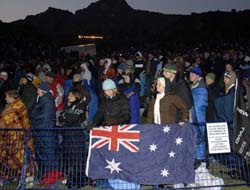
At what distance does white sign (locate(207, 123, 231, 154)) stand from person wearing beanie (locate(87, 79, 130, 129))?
1.43 meters

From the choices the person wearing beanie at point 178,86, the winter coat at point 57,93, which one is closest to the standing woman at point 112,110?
the person wearing beanie at point 178,86

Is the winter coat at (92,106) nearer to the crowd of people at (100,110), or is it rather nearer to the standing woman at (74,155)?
the crowd of people at (100,110)

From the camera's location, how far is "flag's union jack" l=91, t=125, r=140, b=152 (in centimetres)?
609

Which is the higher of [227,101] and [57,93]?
[57,93]

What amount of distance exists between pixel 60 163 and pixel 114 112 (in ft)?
4.19

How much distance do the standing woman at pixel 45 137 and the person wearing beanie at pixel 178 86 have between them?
88.8 inches

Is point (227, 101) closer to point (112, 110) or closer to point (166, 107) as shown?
point (166, 107)

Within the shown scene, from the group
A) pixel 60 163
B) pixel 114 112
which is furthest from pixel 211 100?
pixel 60 163

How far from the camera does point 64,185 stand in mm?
7230

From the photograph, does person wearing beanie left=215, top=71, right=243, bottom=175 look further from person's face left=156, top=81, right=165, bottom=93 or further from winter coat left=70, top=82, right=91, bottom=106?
winter coat left=70, top=82, right=91, bottom=106

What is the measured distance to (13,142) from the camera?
22.2 ft

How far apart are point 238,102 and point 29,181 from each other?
3.58 m

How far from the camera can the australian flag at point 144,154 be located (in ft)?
19.5

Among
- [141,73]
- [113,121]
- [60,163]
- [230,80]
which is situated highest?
[141,73]
